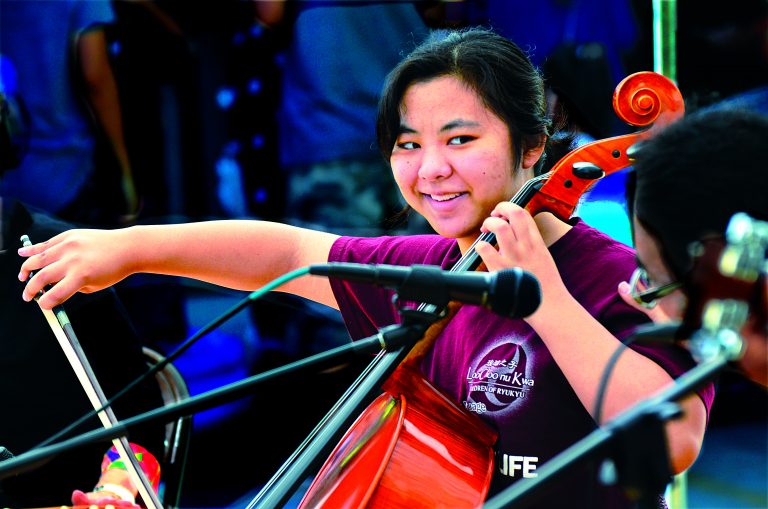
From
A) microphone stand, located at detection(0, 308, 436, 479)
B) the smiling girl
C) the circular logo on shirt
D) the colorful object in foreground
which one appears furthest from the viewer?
the colorful object in foreground

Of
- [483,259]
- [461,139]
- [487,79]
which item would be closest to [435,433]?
[483,259]

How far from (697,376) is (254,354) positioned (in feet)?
6.88

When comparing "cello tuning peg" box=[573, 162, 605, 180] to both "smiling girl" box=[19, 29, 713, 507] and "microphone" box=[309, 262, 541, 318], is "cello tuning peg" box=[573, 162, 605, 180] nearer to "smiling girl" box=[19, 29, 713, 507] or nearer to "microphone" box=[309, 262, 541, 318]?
"smiling girl" box=[19, 29, 713, 507]

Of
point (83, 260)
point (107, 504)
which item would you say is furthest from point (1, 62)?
point (107, 504)

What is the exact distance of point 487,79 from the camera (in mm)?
1520

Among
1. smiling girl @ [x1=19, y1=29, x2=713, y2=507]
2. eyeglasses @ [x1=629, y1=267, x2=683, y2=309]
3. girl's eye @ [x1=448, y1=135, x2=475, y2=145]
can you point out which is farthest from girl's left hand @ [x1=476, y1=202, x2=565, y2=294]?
girl's eye @ [x1=448, y1=135, x2=475, y2=145]

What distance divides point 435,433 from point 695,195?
1.75 feet

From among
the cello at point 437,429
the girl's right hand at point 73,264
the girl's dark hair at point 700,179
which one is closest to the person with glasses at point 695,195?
the girl's dark hair at point 700,179

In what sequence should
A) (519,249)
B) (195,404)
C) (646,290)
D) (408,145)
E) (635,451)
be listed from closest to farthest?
1. (635,451)
2. (195,404)
3. (646,290)
4. (519,249)
5. (408,145)

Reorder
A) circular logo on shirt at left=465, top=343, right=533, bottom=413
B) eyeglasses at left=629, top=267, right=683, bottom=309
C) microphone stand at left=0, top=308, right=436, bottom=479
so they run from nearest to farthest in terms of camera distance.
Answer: microphone stand at left=0, top=308, right=436, bottom=479, eyeglasses at left=629, top=267, right=683, bottom=309, circular logo on shirt at left=465, top=343, right=533, bottom=413

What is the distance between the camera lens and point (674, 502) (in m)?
2.45

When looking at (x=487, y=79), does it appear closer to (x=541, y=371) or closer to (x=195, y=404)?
(x=541, y=371)

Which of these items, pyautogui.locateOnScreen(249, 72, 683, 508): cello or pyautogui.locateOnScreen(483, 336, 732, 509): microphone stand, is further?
pyautogui.locateOnScreen(249, 72, 683, 508): cello

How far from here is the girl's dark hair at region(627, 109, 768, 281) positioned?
103 cm
